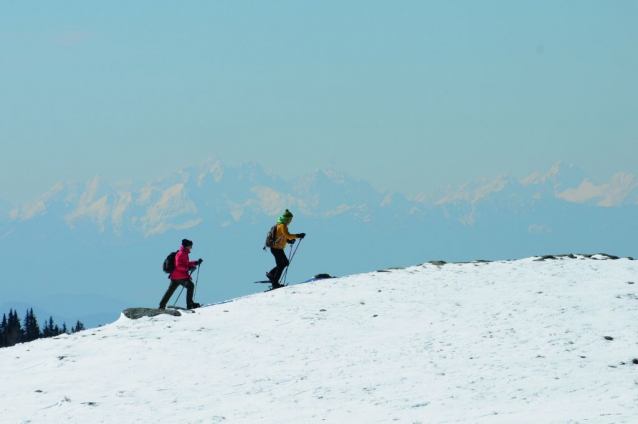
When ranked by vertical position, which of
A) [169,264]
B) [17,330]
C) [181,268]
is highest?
[17,330]

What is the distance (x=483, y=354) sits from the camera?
18.9 meters

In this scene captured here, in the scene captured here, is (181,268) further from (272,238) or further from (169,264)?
(272,238)

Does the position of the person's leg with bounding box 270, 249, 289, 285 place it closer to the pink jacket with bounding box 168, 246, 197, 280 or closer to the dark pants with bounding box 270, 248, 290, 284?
the dark pants with bounding box 270, 248, 290, 284

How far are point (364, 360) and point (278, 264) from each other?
10824mm

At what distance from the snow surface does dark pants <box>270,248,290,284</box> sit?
115 inches

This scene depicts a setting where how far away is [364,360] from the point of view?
1917 cm

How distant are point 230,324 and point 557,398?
9314mm

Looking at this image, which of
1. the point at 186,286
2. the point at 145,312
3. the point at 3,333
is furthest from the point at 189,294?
the point at 3,333

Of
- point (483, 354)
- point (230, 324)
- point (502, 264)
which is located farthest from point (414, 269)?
point (483, 354)

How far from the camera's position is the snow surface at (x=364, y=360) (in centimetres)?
1614

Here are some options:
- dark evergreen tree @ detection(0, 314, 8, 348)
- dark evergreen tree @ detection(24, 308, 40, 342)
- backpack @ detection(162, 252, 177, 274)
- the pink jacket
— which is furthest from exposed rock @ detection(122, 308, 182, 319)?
dark evergreen tree @ detection(24, 308, 40, 342)

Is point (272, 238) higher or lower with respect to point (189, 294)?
higher

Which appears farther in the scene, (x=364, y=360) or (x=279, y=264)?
(x=279, y=264)

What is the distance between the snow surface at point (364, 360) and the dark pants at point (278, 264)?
2.92 m
